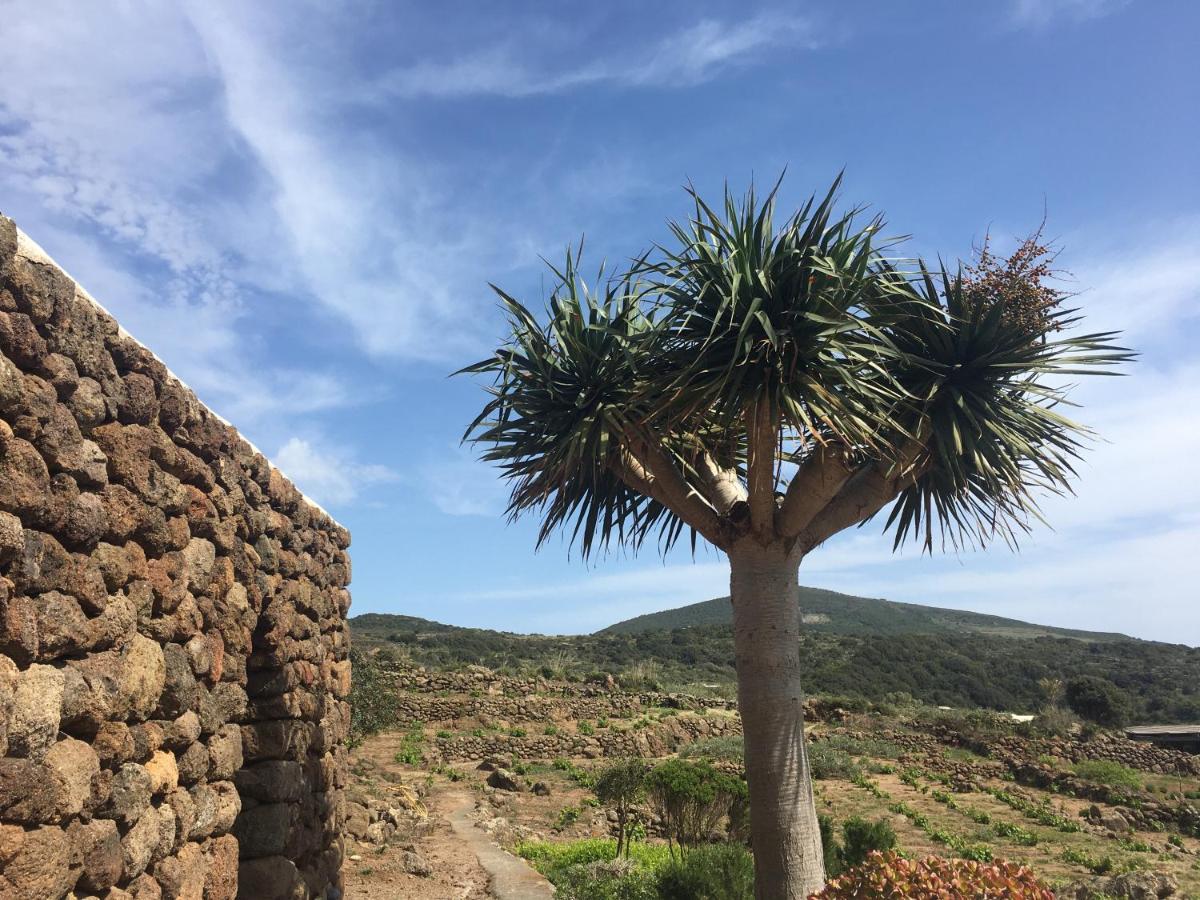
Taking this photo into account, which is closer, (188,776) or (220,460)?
(188,776)

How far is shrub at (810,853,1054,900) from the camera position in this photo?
187 inches

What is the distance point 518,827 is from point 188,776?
11.0 metres

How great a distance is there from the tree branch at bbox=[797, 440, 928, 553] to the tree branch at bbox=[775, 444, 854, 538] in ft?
0.57

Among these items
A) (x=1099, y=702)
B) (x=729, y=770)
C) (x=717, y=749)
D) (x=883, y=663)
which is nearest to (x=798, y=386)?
(x=729, y=770)

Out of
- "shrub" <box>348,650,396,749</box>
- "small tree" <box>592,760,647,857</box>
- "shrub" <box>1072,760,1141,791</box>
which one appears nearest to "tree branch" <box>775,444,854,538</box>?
"small tree" <box>592,760,647,857</box>

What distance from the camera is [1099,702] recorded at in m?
35.5

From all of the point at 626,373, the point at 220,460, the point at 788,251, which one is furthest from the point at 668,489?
the point at 220,460

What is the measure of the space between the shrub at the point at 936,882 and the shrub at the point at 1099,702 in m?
34.5

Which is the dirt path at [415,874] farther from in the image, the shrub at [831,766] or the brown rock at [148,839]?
the shrub at [831,766]

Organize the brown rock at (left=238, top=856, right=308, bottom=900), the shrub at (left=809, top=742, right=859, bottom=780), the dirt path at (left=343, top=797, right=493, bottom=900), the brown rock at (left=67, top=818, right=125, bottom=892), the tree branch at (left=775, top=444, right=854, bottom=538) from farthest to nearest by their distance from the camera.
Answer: the shrub at (left=809, top=742, right=859, bottom=780), the dirt path at (left=343, top=797, right=493, bottom=900), the tree branch at (left=775, top=444, right=854, bottom=538), the brown rock at (left=238, top=856, right=308, bottom=900), the brown rock at (left=67, top=818, right=125, bottom=892)

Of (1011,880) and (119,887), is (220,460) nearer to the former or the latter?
(119,887)

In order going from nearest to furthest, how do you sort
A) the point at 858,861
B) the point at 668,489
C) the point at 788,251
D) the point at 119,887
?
1. the point at 119,887
2. the point at 788,251
3. the point at 668,489
4. the point at 858,861

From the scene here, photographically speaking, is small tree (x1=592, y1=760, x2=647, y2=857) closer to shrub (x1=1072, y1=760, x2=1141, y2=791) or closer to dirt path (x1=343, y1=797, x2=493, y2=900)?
dirt path (x1=343, y1=797, x2=493, y2=900)

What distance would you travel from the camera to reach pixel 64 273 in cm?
346
